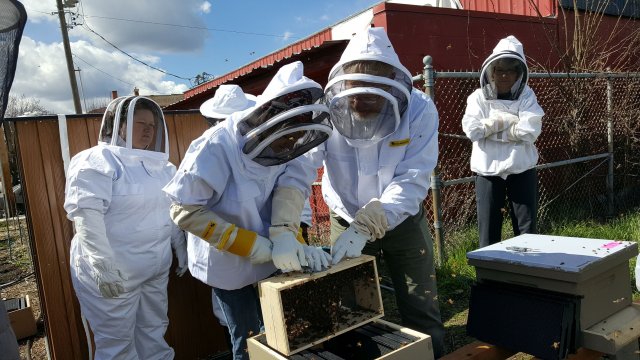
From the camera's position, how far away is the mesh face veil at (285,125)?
2.03 meters

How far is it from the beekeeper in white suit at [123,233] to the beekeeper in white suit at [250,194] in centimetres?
81

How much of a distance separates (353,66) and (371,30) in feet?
0.74

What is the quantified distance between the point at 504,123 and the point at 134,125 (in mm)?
2966

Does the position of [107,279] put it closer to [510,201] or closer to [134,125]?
[134,125]

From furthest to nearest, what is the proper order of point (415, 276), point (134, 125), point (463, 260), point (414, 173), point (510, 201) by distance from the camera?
→ 1. point (463, 260)
2. point (510, 201)
3. point (134, 125)
4. point (415, 276)
5. point (414, 173)

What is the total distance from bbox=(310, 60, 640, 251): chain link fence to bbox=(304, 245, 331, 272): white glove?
404 cm

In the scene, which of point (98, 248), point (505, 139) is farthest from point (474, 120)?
point (98, 248)

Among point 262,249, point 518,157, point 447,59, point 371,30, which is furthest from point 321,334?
point 447,59

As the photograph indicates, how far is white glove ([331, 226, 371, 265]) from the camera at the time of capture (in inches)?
82.2

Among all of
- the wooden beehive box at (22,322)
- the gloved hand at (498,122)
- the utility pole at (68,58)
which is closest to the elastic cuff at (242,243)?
the gloved hand at (498,122)

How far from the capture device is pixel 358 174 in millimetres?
2586

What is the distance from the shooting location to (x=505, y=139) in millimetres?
3939

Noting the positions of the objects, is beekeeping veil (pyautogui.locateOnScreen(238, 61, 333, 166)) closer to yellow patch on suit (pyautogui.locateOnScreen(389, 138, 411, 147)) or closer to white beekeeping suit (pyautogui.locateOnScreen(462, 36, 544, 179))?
yellow patch on suit (pyautogui.locateOnScreen(389, 138, 411, 147))

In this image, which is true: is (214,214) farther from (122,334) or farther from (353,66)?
(122,334)
